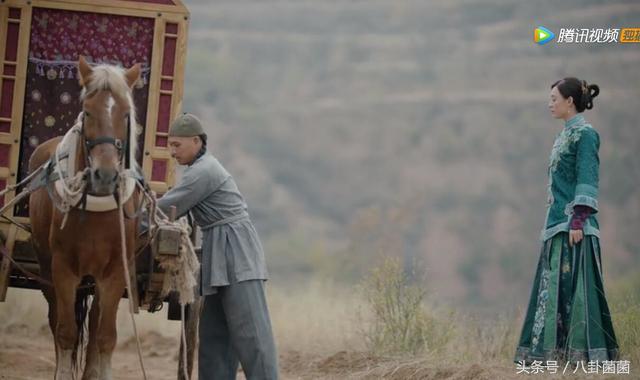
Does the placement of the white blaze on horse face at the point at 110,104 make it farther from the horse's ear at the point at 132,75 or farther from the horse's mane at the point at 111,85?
the horse's ear at the point at 132,75

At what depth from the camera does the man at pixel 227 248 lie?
642cm

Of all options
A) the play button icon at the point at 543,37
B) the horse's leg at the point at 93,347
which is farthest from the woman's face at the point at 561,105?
the play button icon at the point at 543,37

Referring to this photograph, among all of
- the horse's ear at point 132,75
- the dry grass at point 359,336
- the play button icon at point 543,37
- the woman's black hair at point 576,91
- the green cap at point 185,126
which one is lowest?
the dry grass at point 359,336

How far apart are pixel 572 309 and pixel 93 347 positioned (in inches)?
132

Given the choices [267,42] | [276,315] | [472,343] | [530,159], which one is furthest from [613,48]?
[472,343]

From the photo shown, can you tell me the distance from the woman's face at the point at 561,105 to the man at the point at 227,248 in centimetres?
239

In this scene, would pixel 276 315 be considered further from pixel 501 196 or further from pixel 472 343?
pixel 501 196

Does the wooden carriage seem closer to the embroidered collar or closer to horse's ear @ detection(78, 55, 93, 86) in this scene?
horse's ear @ detection(78, 55, 93, 86)

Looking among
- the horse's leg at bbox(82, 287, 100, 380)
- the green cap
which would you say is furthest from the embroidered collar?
the horse's leg at bbox(82, 287, 100, 380)

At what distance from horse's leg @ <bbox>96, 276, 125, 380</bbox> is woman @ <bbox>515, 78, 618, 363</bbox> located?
3.03 m

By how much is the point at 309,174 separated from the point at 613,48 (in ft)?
34.4

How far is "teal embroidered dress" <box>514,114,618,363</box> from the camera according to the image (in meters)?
6.99

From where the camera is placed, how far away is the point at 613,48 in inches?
1240

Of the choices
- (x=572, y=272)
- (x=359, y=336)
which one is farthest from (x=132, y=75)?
(x=359, y=336)
